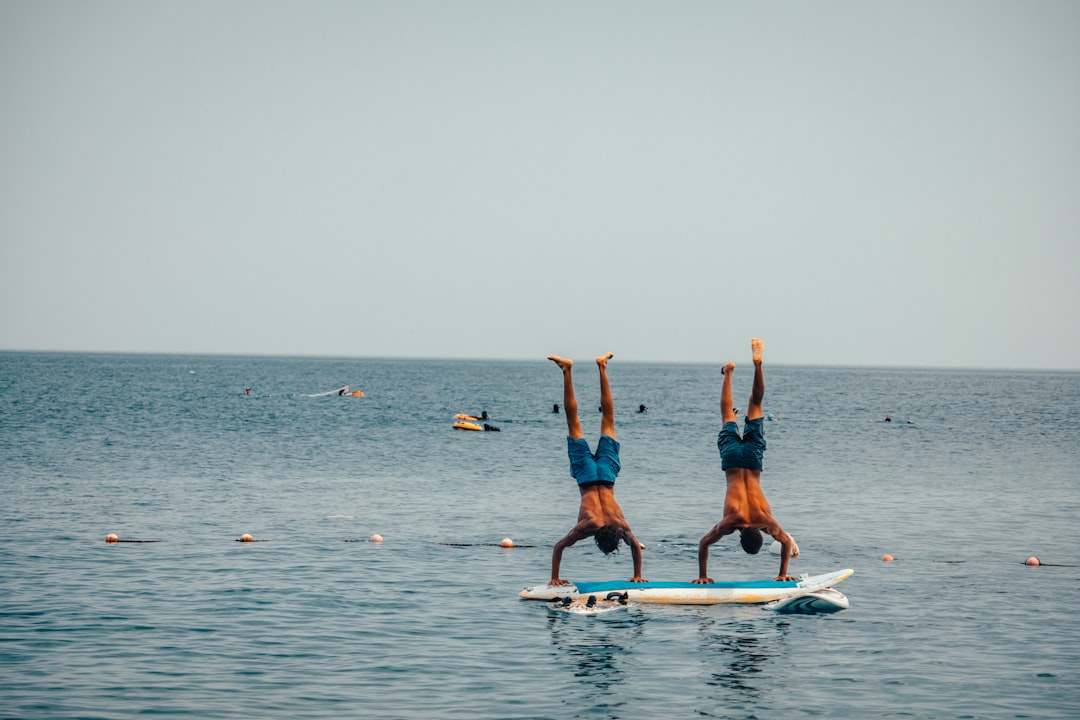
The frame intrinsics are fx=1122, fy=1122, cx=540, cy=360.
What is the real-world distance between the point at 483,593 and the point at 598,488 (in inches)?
151

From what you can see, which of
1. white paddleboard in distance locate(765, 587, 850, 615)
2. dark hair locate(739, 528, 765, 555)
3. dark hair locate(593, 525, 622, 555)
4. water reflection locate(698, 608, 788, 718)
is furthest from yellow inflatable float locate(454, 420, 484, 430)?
water reflection locate(698, 608, 788, 718)

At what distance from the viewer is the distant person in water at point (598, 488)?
2184 centimetres

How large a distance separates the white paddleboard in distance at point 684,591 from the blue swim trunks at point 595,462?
2228mm

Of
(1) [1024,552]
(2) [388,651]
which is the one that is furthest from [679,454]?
(2) [388,651]

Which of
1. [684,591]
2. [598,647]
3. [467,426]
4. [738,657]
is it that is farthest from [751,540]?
[467,426]

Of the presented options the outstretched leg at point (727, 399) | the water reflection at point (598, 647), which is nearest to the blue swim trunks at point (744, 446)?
the outstretched leg at point (727, 399)

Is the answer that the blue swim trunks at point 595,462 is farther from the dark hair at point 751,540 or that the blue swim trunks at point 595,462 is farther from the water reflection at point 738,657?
the water reflection at point 738,657

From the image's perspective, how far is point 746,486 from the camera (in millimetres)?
22547

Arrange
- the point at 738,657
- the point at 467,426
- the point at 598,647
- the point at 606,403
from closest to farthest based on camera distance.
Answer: the point at 738,657, the point at 598,647, the point at 606,403, the point at 467,426

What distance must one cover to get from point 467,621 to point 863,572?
10837mm

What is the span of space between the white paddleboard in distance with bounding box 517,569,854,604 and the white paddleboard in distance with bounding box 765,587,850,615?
1.20 ft

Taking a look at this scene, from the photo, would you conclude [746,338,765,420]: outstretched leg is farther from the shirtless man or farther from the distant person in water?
the distant person in water

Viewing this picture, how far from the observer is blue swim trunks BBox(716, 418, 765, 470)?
22719 millimetres

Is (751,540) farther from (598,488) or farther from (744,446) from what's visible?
(598,488)
